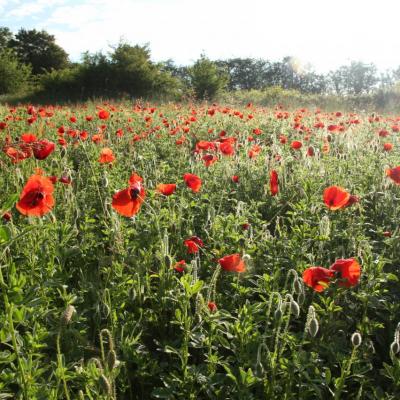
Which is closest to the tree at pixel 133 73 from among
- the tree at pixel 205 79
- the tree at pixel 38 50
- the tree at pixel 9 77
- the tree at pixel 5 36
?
the tree at pixel 205 79

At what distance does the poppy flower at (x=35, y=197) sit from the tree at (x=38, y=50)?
45.1 meters

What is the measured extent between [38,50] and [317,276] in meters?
50.1

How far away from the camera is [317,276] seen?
1.69m

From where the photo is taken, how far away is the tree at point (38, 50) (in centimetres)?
4353

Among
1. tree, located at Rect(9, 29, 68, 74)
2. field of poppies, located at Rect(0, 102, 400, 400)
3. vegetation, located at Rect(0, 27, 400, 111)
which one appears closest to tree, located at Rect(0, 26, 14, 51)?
tree, located at Rect(9, 29, 68, 74)

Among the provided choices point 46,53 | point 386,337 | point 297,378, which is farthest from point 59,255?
point 46,53

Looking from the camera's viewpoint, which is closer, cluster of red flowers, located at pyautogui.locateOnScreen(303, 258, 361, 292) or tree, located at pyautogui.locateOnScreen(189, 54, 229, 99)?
cluster of red flowers, located at pyautogui.locateOnScreen(303, 258, 361, 292)

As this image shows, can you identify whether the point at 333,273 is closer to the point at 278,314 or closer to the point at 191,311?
the point at 278,314

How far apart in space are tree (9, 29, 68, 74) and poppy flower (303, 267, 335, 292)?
45.7 meters

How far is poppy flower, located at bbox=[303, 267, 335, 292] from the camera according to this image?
167 cm

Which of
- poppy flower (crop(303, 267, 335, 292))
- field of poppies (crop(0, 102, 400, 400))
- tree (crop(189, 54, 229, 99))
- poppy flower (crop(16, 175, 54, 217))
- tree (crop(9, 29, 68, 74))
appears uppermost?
tree (crop(9, 29, 68, 74))

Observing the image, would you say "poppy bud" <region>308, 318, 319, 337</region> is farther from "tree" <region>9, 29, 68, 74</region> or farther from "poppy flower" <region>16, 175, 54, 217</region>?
"tree" <region>9, 29, 68, 74</region>

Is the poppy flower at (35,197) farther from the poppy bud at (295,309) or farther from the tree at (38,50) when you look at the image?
the tree at (38,50)

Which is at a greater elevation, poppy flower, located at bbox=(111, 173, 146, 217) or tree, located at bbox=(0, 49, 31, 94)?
tree, located at bbox=(0, 49, 31, 94)
